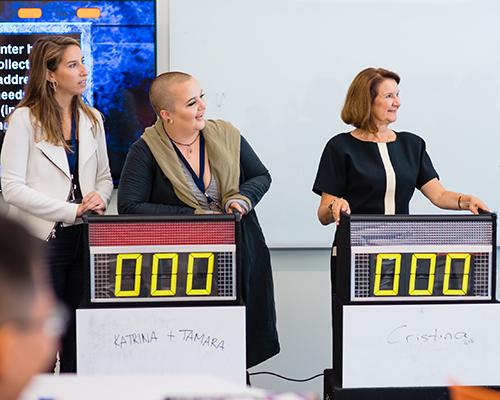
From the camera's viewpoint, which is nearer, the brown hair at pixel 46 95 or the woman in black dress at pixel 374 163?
the brown hair at pixel 46 95

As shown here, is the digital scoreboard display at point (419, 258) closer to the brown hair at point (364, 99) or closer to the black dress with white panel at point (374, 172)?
the black dress with white panel at point (374, 172)

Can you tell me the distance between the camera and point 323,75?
4.07 metres

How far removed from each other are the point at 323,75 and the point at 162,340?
199cm

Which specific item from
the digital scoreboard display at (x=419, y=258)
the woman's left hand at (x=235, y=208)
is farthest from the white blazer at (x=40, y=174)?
the digital scoreboard display at (x=419, y=258)

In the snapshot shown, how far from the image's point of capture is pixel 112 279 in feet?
8.39

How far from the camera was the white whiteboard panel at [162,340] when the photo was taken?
2.52 m

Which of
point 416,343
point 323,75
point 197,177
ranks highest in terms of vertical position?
point 323,75

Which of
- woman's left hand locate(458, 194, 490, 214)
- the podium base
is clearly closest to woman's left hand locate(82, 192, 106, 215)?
the podium base

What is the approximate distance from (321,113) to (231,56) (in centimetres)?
54

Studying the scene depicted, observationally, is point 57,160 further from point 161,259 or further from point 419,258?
point 419,258

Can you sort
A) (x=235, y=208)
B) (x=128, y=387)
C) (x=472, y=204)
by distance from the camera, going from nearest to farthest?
(x=128, y=387), (x=235, y=208), (x=472, y=204)

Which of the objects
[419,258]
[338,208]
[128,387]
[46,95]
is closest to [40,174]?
[46,95]

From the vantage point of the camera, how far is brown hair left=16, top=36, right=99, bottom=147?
9.81 ft

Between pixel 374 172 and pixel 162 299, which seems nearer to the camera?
pixel 162 299
